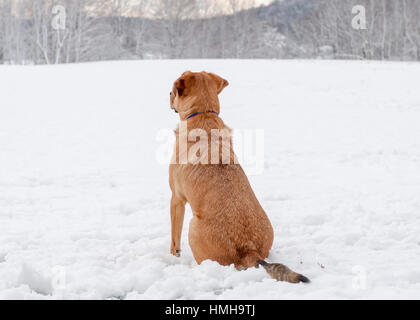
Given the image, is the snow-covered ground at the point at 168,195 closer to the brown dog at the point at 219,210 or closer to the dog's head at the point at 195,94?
the brown dog at the point at 219,210

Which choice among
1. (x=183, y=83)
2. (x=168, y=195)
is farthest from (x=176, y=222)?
(x=168, y=195)

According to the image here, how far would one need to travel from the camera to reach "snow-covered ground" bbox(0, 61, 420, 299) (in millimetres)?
2631

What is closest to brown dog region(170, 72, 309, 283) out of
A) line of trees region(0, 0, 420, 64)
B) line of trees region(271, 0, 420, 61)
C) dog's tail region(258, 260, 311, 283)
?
dog's tail region(258, 260, 311, 283)

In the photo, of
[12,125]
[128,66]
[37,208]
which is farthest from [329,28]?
[37,208]

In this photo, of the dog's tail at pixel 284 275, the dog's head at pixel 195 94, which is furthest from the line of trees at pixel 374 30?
the dog's tail at pixel 284 275

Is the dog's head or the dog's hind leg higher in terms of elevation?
the dog's head

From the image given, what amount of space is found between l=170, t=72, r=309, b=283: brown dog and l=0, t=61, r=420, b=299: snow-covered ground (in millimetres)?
125

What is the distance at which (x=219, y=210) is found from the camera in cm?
285

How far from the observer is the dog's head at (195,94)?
359 cm

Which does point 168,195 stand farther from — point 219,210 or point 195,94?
point 219,210

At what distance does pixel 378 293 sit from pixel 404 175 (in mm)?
4519

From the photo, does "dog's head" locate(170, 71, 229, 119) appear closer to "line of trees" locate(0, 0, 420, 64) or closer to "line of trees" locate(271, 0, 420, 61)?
"line of trees" locate(0, 0, 420, 64)

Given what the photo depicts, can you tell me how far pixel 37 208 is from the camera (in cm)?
499

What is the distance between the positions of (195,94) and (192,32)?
4712 centimetres
